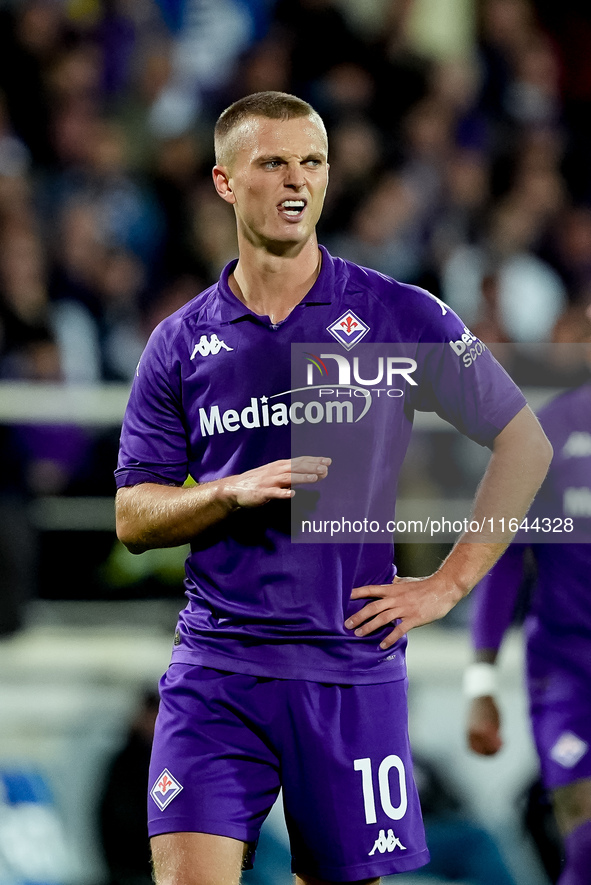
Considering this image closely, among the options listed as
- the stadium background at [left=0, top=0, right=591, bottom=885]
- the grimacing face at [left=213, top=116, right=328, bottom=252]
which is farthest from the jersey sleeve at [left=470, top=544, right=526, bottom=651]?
the grimacing face at [left=213, top=116, right=328, bottom=252]

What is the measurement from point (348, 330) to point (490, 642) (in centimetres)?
142

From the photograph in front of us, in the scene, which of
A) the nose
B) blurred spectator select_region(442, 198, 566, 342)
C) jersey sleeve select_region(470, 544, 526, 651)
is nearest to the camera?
the nose

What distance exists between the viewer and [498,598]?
3.69 m

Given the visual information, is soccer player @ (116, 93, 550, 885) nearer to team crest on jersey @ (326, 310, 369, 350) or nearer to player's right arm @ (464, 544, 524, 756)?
team crest on jersey @ (326, 310, 369, 350)

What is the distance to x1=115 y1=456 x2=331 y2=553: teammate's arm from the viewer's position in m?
2.34

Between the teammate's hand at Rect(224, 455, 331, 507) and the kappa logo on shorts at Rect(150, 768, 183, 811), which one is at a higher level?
the teammate's hand at Rect(224, 455, 331, 507)

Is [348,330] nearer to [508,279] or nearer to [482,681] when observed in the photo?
[482,681]

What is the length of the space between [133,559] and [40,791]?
0.96 metres

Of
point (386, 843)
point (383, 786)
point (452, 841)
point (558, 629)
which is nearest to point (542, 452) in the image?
A: point (383, 786)

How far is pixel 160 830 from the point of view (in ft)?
8.32

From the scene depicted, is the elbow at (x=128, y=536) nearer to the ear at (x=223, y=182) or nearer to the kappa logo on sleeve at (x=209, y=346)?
the kappa logo on sleeve at (x=209, y=346)

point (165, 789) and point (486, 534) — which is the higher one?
point (486, 534)

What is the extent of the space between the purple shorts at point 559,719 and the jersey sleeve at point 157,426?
1448 millimetres

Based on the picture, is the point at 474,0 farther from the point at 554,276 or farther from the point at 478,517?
the point at 478,517
